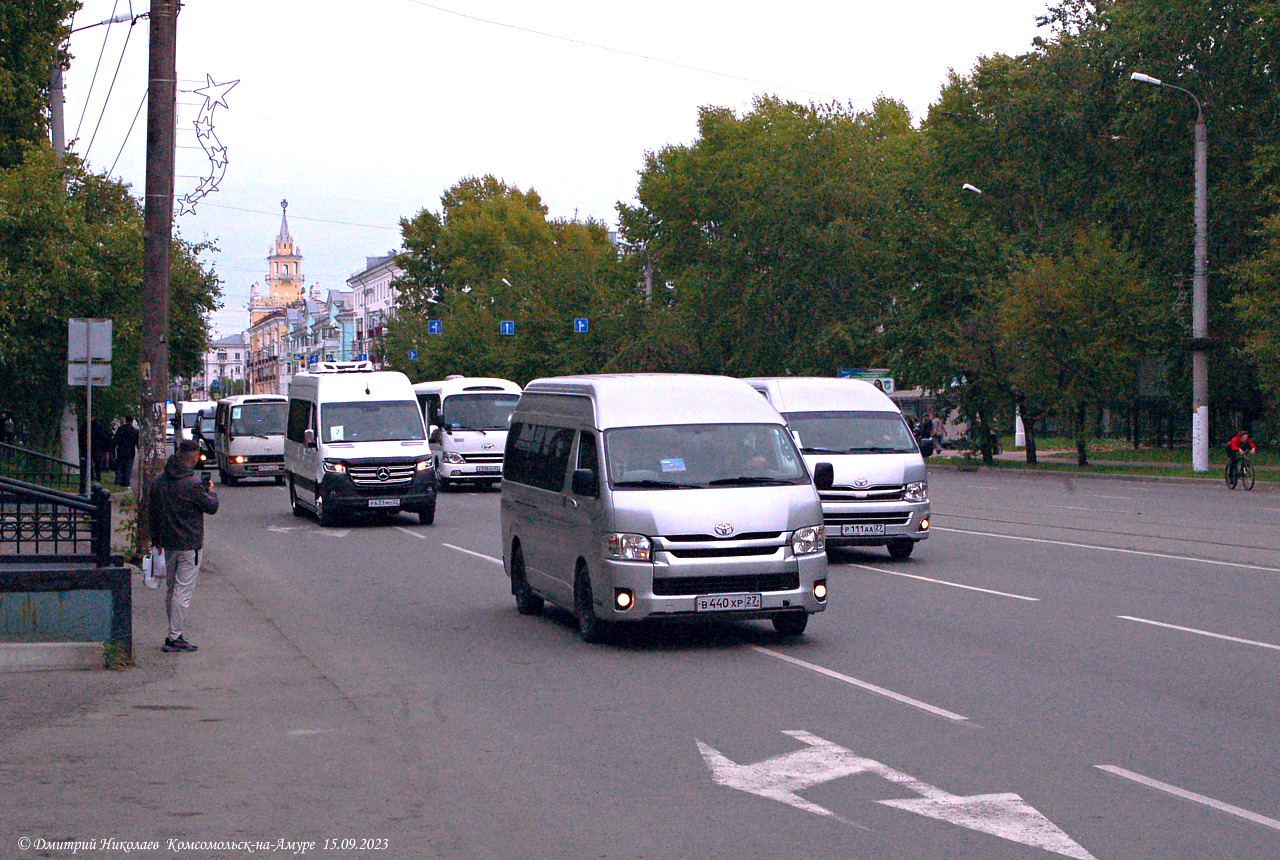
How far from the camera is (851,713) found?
28.6 feet

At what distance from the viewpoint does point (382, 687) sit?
32.7 feet

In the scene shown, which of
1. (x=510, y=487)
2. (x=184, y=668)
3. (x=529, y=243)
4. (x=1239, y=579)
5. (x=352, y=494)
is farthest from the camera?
(x=529, y=243)

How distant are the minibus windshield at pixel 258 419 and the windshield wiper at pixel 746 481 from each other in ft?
96.2

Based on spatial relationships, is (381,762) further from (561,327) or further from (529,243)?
(529,243)

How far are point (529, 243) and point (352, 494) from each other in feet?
257

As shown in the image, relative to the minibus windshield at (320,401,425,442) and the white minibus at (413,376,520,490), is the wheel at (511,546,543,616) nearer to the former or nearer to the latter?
the minibus windshield at (320,401,425,442)

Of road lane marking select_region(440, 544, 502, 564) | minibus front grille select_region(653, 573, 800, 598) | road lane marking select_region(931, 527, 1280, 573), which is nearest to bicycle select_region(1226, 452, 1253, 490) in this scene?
road lane marking select_region(931, 527, 1280, 573)

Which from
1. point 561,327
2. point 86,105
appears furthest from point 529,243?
point 86,105

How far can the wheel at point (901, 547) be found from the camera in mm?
17906

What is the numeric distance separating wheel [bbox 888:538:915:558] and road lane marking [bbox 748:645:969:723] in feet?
22.7

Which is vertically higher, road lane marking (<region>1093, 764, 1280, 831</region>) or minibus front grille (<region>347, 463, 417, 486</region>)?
minibus front grille (<region>347, 463, 417, 486</region>)

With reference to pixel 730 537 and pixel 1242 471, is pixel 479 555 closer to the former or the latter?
pixel 730 537

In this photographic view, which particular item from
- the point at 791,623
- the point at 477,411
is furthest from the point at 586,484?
the point at 477,411

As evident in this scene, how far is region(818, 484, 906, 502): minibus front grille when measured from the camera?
58.2 feet
